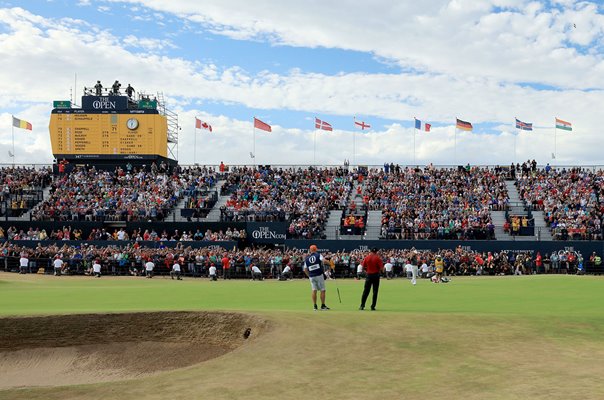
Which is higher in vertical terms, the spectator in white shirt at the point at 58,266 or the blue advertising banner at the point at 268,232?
the blue advertising banner at the point at 268,232

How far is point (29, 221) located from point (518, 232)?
35.4 metres

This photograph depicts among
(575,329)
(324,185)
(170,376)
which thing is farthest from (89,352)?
(324,185)

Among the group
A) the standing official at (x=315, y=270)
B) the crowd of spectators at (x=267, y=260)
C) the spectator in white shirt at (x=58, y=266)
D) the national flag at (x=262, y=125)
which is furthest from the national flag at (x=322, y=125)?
the standing official at (x=315, y=270)

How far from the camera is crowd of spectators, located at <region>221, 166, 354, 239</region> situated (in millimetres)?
48562

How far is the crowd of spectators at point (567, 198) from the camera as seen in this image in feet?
147

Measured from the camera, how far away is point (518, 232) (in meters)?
46.3

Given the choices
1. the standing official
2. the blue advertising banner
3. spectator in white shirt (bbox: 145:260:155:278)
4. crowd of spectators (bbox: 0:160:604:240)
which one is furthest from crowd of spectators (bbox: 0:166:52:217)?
the standing official

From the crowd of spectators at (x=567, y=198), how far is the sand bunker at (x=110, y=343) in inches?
1392

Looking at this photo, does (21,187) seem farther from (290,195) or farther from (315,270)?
(315,270)

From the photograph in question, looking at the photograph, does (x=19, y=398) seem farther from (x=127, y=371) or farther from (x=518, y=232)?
(x=518, y=232)

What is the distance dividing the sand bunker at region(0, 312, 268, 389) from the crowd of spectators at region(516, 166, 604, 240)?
3535cm

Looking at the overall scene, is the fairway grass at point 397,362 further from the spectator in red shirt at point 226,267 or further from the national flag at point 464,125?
the national flag at point 464,125

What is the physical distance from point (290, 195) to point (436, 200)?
11.7 meters

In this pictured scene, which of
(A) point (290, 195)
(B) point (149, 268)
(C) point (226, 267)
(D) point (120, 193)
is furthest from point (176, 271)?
(D) point (120, 193)
